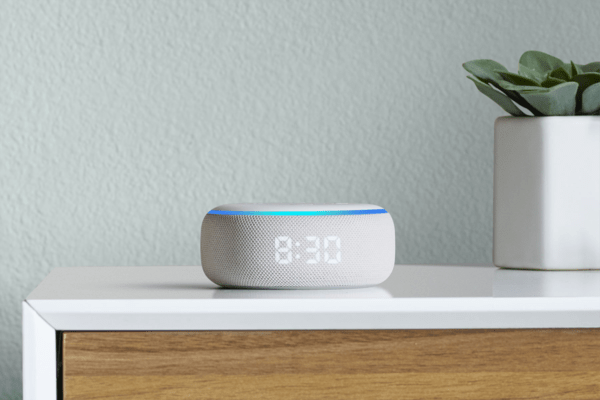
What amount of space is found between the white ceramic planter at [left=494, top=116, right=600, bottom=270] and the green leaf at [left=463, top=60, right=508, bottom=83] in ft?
0.21

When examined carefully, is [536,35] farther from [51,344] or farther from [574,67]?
[51,344]

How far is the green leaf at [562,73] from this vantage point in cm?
82

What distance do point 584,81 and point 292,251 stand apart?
403mm

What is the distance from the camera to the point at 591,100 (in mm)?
803

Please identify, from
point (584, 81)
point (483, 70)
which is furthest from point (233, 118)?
point (584, 81)

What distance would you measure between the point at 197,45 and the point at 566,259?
0.54 meters

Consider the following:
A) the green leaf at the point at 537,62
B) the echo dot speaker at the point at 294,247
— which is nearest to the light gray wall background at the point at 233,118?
the green leaf at the point at 537,62

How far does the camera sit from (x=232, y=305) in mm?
563

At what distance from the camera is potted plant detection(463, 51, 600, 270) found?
31.3 inches

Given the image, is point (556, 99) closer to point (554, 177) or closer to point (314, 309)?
point (554, 177)

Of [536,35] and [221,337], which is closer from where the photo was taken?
[221,337]

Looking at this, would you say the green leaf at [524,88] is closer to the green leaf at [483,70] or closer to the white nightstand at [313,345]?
the green leaf at [483,70]

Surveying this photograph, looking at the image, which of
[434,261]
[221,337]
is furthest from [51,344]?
[434,261]

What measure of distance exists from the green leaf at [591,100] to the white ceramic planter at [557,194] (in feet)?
0.05
